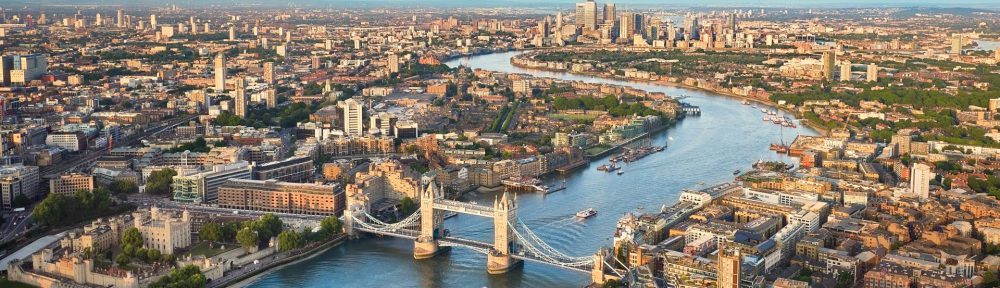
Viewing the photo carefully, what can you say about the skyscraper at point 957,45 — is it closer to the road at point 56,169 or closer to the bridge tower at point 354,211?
the road at point 56,169

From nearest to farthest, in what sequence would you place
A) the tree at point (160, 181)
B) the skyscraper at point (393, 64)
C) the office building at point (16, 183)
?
the office building at point (16, 183), the tree at point (160, 181), the skyscraper at point (393, 64)

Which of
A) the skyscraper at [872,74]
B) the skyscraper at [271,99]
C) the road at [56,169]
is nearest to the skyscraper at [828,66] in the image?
the skyscraper at [872,74]

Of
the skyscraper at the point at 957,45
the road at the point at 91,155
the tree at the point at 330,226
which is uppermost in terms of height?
the skyscraper at the point at 957,45

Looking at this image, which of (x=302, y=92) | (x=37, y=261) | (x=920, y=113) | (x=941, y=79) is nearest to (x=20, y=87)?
(x=302, y=92)

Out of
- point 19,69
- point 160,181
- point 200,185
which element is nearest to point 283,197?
point 200,185

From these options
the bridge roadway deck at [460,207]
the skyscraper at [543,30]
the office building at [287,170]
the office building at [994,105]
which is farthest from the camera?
the skyscraper at [543,30]

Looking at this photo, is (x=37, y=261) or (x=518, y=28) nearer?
(x=37, y=261)

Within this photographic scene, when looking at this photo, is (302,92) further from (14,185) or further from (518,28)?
(518,28)

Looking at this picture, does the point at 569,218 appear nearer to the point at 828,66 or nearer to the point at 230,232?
the point at 230,232
